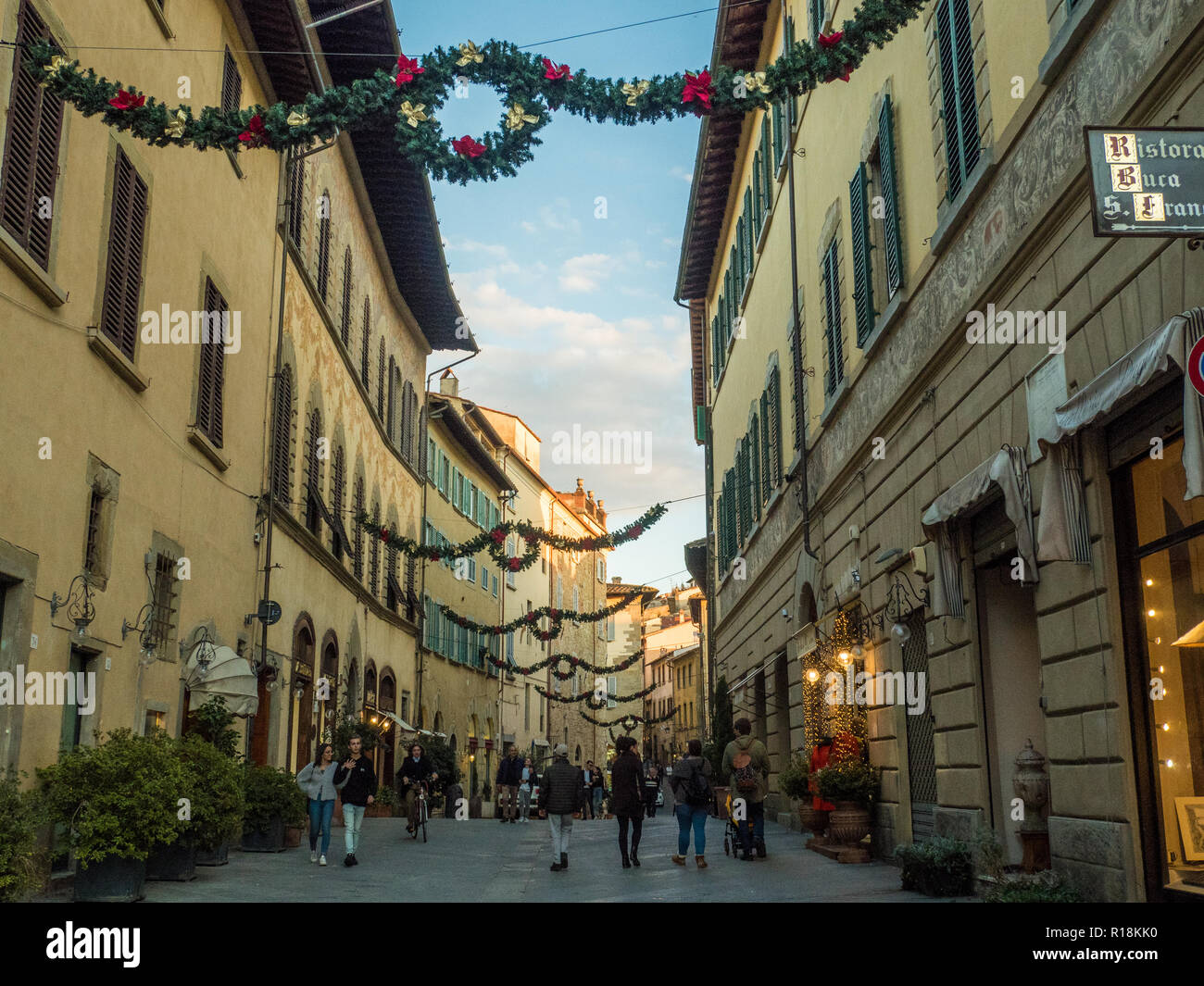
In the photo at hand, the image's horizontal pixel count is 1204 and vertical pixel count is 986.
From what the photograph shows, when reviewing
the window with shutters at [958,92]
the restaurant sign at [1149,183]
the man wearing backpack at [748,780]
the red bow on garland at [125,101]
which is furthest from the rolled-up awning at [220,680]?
the restaurant sign at [1149,183]

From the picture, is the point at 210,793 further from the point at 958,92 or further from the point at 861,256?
the point at 958,92

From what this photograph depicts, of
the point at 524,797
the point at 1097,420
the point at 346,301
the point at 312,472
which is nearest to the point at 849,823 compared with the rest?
the point at 1097,420

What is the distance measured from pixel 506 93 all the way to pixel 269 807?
1042cm

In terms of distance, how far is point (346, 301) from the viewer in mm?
26125

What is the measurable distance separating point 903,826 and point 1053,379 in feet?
21.2

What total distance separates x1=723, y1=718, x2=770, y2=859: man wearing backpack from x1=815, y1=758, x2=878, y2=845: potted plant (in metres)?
0.73

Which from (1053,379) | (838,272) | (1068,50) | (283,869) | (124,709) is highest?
(838,272)

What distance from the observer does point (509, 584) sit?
52.4 metres

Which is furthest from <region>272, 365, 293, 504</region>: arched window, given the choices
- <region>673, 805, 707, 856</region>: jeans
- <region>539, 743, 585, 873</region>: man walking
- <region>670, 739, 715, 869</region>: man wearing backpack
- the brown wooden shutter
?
<region>673, 805, 707, 856</region>: jeans

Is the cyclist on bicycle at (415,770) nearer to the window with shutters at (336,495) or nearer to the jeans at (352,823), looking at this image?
the window with shutters at (336,495)

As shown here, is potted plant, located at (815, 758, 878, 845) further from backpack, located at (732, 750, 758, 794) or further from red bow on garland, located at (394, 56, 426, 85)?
red bow on garland, located at (394, 56, 426, 85)

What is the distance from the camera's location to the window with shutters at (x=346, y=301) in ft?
84.3
